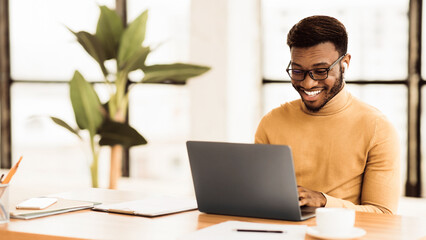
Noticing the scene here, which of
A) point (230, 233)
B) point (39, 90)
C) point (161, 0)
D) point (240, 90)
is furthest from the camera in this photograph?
point (39, 90)

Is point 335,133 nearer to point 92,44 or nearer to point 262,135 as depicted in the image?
point 262,135

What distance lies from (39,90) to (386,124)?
3.13 m

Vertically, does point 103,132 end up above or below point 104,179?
above

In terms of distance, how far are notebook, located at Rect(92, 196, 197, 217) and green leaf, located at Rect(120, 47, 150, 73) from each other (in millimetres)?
1602

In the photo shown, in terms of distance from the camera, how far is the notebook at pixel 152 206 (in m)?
1.99

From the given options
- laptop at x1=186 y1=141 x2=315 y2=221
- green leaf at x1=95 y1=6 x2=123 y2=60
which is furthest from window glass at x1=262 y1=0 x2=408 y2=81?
laptop at x1=186 y1=141 x2=315 y2=221

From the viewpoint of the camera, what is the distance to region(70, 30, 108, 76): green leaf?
12.0ft

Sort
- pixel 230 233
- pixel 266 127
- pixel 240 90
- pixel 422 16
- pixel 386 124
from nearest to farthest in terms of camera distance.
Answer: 1. pixel 230 233
2. pixel 386 124
3. pixel 266 127
4. pixel 422 16
5. pixel 240 90

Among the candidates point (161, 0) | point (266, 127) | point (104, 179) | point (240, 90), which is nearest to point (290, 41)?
point (266, 127)

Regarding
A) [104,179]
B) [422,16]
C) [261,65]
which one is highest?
[422,16]

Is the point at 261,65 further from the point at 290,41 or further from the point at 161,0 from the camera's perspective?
the point at 290,41

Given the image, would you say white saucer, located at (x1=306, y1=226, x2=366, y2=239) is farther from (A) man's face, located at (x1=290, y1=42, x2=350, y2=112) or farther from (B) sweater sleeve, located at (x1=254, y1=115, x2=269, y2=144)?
(B) sweater sleeve, located at (x1=254, y1=115, x2=269, y2=144)

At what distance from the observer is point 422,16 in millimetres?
3619

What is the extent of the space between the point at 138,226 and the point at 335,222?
1.79ft
